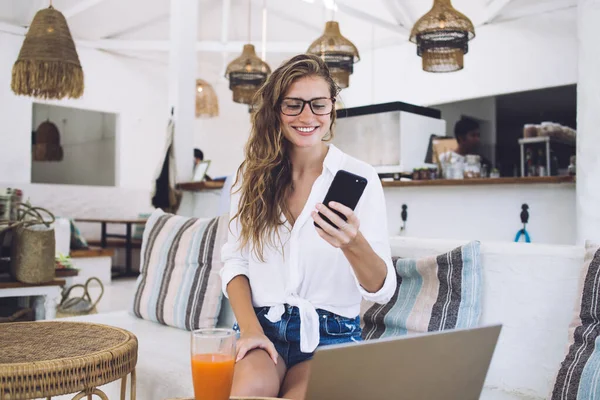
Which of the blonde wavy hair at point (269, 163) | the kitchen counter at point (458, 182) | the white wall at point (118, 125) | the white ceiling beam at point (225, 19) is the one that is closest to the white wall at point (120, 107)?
the white wall at point (118, 125)

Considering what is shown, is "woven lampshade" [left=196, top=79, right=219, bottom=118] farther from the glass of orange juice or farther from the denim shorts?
the glass of orange juice

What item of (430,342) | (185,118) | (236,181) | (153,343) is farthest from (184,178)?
(430,342)

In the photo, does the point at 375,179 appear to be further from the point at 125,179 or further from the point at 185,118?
the point at 125,179

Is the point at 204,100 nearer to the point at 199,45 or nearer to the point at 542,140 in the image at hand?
the point at 199,45

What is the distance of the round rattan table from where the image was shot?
1448 millimetres

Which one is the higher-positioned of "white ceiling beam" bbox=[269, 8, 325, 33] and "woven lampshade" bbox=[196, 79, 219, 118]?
"white ceiling beam" bbox=[269, 8, 325, 33]

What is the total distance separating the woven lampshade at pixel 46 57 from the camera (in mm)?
3984

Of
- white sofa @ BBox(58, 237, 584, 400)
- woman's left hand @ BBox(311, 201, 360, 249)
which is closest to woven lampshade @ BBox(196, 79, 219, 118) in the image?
white sofa @ BBox(58, 237, 584, 400)

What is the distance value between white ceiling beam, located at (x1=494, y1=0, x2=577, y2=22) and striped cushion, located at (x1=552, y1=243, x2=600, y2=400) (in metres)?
6.26

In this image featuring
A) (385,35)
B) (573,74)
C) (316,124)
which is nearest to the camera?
(316,124)

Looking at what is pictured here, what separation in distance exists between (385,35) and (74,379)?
856 cm

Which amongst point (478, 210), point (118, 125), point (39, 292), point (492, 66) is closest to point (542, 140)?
point (478, 210)

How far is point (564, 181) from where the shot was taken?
4074 mm

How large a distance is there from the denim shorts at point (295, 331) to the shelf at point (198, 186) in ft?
10.5
